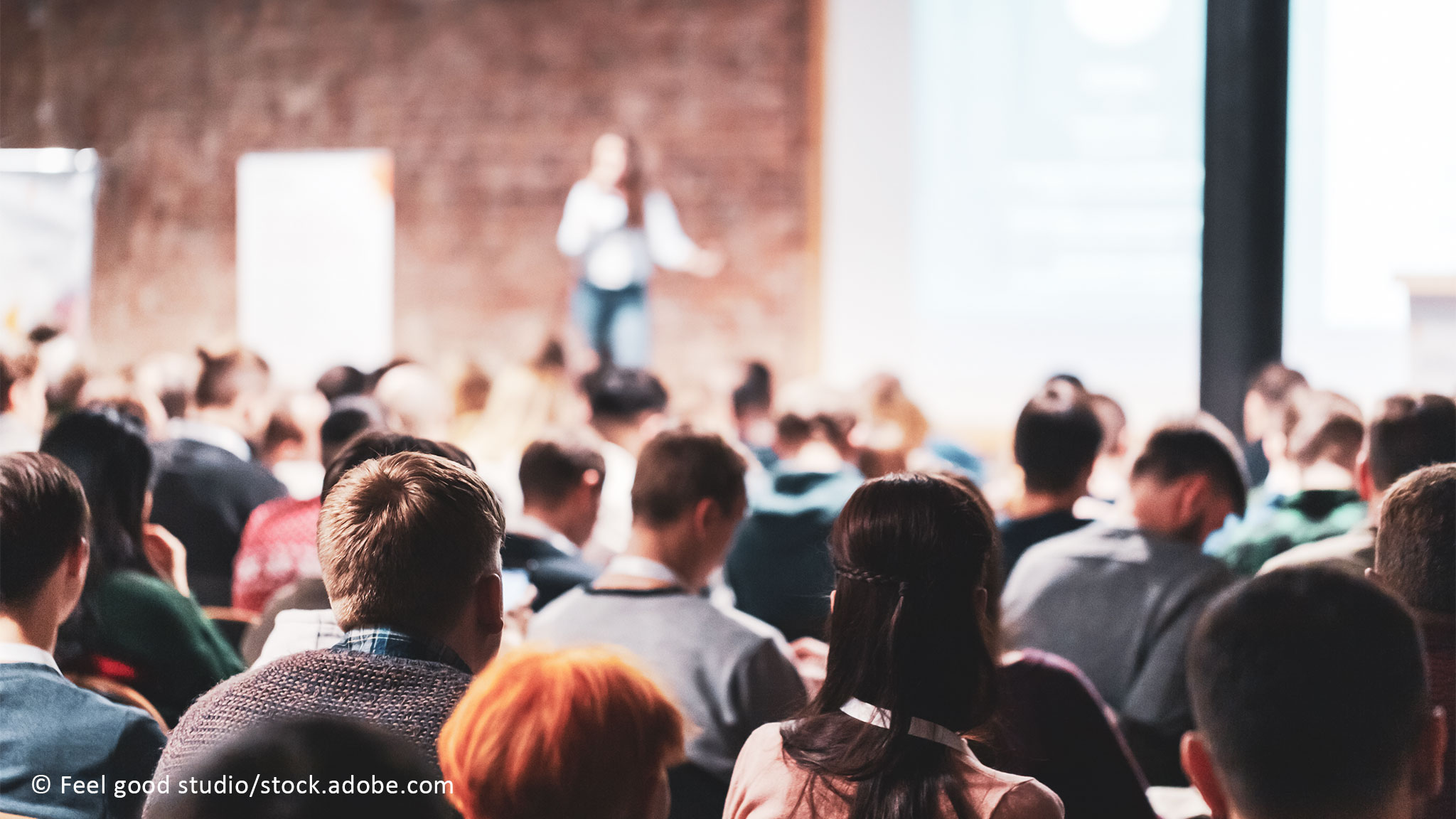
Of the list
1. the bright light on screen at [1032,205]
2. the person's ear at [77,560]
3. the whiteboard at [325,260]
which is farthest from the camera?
the whiteboard at [325,260]

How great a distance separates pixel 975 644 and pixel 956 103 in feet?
20.4

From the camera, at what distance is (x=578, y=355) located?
23.4ft

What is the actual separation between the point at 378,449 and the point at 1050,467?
1.51m

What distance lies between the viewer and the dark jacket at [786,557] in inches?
110

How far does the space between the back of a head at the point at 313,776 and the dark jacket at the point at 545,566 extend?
1.80 meters

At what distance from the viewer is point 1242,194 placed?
4879 mm

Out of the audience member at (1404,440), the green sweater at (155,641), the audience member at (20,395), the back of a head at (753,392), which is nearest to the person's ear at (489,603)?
the green sweater at (155,641)

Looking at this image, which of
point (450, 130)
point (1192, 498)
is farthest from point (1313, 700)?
point (450, 130)

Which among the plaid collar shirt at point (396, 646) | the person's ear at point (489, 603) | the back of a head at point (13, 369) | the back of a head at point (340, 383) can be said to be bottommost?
the plaid collar shirt at point (396, 646)

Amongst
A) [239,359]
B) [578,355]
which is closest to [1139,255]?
[578,355]

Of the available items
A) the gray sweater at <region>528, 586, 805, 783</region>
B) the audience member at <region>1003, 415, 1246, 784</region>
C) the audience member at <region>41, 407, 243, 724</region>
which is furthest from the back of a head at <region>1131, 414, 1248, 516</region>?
the audience member at <region>41, 407, 243, 724</region>

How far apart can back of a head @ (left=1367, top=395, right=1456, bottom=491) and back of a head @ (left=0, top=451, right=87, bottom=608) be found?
7.18ft

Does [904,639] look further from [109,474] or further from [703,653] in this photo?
[109,474]

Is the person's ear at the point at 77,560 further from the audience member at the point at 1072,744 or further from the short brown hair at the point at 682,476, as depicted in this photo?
the audience member at the point at 1072,744
